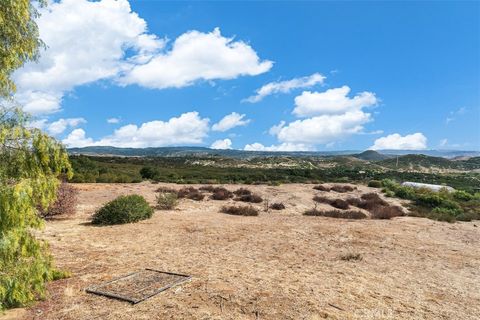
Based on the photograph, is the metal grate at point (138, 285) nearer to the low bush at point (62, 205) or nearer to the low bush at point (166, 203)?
the low bush at point (62, 205)

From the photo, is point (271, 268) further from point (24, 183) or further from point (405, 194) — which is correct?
point (405, 194)

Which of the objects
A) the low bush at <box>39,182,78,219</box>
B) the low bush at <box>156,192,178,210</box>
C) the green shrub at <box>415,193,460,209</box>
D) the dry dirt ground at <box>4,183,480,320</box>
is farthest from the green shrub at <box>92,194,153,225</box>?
the green shrub at <box>415,193,460,209</box>

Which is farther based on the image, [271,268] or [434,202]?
[434,202]

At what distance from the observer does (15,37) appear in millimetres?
6133

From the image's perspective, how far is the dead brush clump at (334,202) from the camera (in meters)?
25.4

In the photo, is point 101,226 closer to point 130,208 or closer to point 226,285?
point 130,208

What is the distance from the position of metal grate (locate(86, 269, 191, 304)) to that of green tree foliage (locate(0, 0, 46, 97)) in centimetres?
401

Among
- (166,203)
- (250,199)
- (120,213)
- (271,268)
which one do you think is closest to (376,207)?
(250,199)

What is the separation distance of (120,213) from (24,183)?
34.5 feet

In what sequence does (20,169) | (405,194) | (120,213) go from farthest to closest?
(405,194) → (120,213) → (20,169)

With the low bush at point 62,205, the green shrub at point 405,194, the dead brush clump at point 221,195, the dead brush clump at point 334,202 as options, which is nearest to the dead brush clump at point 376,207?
the dead brush clump at point 334,202

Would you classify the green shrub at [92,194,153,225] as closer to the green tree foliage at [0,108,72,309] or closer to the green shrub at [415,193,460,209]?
the green tree foliage at [0,108,72,309]

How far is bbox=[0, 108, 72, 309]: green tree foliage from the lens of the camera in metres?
5.55

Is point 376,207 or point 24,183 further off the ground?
point 24,183
